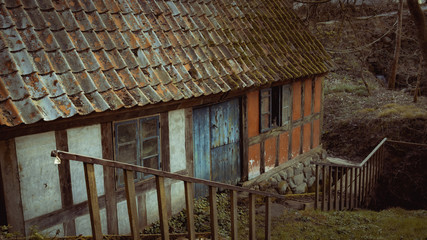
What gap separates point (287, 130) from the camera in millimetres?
9766

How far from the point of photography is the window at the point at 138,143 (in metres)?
5.60

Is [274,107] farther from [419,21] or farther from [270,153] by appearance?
[419,21]

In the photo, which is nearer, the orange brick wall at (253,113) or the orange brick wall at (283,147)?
the orange brick wall at (253,113)

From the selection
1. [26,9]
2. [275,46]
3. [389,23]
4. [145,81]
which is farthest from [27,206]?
[389,23]

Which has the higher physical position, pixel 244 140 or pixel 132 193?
pixel 132 193

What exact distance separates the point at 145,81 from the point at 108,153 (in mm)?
1285

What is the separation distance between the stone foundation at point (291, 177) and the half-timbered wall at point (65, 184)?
3.09m

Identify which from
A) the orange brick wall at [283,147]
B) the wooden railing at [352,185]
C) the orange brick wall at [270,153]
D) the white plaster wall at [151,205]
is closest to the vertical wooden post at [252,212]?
the white plaster wall at [151,205]

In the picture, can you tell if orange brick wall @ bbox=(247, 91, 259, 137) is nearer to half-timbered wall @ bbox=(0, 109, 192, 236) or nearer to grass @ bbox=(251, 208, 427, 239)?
grass @ bbox=(251, 208, 427, 239)

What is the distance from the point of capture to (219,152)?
7.75 meters

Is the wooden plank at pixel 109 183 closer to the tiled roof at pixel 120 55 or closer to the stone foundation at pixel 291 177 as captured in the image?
the tiled roof at pixel 120 55

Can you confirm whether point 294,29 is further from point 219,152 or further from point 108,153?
point 108,153

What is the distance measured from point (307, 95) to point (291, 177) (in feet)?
8.35

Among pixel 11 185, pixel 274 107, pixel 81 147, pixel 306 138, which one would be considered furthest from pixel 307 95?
pixel 11 185
